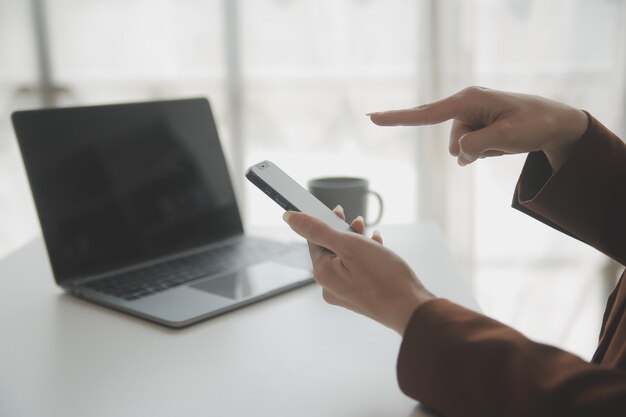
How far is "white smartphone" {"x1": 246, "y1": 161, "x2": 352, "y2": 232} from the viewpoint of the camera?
649 millimetres

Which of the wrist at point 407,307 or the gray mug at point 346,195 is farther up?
the wrist at point 407,307

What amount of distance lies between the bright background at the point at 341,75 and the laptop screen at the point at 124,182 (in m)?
0.60

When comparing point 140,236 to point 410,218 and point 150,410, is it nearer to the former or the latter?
point 150,410

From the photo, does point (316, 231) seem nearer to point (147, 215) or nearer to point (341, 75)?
point (147, 215)

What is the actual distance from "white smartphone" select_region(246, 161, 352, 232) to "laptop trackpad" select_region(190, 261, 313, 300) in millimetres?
143

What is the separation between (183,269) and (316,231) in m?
0.36

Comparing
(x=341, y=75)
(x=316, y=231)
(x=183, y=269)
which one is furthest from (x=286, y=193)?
(x=341, y=75)

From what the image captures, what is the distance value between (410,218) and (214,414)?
1196mm

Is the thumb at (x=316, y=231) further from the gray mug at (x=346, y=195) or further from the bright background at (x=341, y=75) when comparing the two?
the bright background at (x=341, y=75)

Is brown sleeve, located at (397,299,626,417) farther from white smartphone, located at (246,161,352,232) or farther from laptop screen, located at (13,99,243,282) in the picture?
laptop screen, located at (13,99,243,282)

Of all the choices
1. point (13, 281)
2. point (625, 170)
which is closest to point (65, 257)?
point (13, 281)

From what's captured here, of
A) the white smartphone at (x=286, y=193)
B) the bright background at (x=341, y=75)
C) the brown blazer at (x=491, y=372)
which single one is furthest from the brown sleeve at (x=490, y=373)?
the bright background at (x=341, y=75)

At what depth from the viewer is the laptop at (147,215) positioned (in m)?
0.78

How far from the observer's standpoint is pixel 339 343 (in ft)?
2.11
